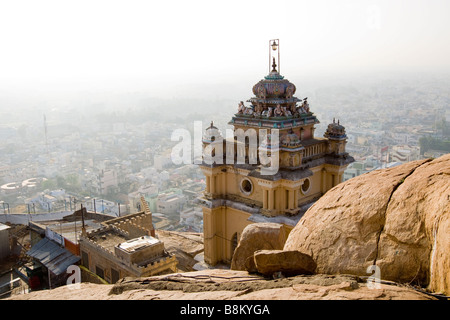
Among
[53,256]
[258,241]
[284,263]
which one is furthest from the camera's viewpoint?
[53,256]

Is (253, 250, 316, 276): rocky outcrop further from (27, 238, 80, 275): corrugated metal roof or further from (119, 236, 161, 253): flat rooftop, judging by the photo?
(27, 238, 80, 275): corrugated metal roof

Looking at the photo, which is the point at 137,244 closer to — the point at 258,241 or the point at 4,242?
the point at 258,241

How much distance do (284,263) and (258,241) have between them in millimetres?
2279

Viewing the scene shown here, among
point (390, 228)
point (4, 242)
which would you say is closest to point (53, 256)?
point (4, 242)

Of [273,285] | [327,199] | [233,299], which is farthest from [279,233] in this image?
[233,299]

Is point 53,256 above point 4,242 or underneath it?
above

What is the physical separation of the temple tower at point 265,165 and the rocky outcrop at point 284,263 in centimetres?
968

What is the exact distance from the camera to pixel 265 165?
16031 mm

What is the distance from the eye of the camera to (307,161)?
1728 cm

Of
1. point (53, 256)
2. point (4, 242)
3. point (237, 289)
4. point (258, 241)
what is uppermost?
point (237, 289)

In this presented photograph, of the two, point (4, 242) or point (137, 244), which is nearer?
point (137, 244)

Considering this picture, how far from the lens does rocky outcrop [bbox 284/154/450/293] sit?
5.31 meters

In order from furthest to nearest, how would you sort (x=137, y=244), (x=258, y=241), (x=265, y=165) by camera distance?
(x=137, y=244), (x=265, y=165), (x=258, y=241)
